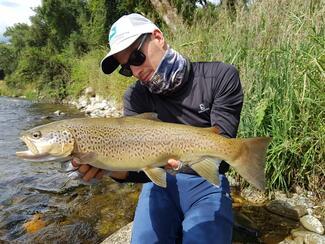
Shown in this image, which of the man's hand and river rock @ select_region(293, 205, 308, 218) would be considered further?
river rock @ select_region(293, 205, 308, 218)

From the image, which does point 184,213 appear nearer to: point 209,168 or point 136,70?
point 209,168

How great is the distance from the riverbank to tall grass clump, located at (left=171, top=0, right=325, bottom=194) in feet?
0.48

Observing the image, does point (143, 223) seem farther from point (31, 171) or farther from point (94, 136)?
point (31, 171)

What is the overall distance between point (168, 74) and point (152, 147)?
667 mm

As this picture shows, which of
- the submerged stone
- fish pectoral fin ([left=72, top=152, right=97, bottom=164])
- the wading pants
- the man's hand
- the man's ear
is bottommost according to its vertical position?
the submerged stone

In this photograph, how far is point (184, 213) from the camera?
3.06 meters

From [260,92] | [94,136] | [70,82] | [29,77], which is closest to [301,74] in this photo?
[260,92]

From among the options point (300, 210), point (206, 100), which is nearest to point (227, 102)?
point (206, 100)

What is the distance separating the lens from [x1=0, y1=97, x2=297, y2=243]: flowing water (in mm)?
4391

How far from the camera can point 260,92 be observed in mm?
4832

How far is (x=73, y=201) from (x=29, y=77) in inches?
1043

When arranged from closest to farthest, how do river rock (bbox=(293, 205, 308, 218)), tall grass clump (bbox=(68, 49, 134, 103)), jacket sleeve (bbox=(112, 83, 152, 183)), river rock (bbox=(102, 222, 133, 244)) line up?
jacket sleeve (bbox=(112, 83, 152, 183)), river rock (bbox=(102, 222, 133, 244)), river rock (bbox=(293, 205, 308, 218)), tall grass clump (bbox=(68, 49, 134, 103))

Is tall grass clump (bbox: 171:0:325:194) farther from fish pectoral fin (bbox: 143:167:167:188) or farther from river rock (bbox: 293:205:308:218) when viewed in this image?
fish pectoral fin (bbox: 143:167:167:188)

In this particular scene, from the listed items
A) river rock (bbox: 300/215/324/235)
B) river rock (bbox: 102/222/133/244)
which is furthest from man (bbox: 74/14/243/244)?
river rock (bbox: 300/215/324/235)
